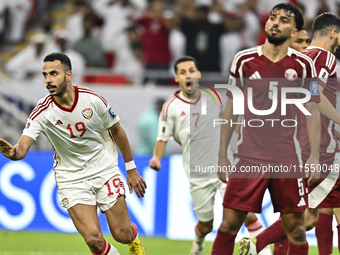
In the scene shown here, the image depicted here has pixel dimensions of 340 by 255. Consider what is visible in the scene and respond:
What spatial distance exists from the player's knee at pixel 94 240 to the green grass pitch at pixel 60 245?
232cm

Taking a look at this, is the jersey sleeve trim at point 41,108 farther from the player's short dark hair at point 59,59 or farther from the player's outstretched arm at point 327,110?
the player's outstretched arm at point 327,110

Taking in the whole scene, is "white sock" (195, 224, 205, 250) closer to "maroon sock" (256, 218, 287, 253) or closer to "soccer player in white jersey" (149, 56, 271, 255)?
"soccer player in white jersey" (149, 56, 271, 255)

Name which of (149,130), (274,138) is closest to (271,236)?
(274,138)

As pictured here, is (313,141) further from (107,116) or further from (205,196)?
(205,196)

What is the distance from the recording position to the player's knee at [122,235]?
568 cm

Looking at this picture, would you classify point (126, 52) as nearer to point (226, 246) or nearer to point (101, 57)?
point (101, 57)

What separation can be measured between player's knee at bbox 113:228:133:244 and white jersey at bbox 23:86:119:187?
1.83 ft

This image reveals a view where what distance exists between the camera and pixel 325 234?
6180 mm

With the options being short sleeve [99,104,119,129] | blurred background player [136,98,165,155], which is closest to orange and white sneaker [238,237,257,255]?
short sleeve [99,104,119,129]

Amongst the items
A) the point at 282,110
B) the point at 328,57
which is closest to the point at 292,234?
the point at 282,110

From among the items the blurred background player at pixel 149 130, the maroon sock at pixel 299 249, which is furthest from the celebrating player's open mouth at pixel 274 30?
the blurred background player at pixel 149 130

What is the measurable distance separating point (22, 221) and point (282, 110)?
5.46 m

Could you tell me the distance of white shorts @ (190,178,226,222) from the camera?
684 centimetres

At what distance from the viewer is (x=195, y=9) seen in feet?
38.6
